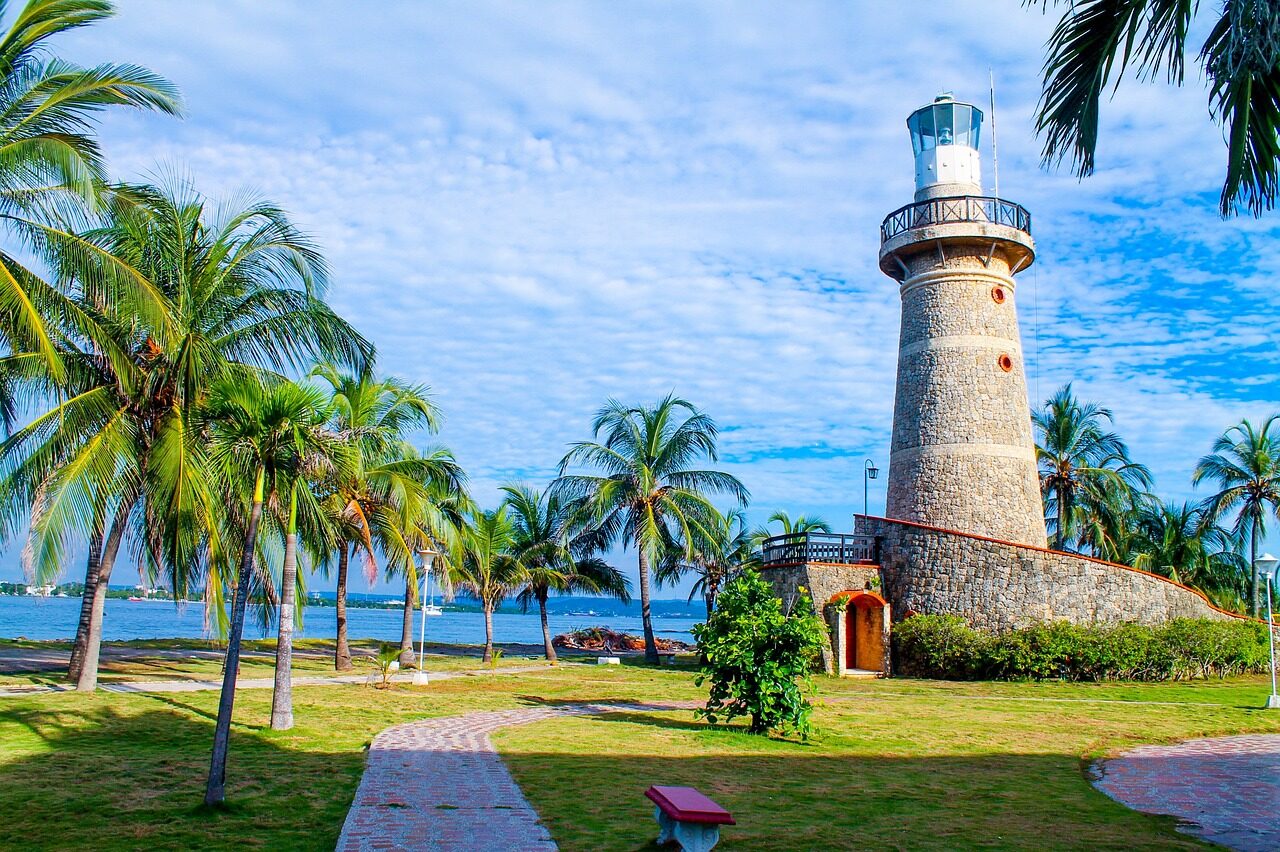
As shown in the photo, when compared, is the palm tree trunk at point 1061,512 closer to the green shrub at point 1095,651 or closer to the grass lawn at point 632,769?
the green shrub at point 1095,651

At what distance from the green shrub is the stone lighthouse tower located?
308cm

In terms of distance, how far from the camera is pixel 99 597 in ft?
49.3

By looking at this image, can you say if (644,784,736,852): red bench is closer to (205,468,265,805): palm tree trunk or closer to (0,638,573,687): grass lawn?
(205,468,265,805): palm tree trunk

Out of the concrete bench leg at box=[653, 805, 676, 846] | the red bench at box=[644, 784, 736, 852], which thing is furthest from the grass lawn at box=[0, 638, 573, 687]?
the red bench at box=[644, 784, 736, 852]

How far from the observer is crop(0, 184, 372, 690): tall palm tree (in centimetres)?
1220

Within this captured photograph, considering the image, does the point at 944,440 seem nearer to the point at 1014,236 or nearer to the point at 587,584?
the point at 1014,236

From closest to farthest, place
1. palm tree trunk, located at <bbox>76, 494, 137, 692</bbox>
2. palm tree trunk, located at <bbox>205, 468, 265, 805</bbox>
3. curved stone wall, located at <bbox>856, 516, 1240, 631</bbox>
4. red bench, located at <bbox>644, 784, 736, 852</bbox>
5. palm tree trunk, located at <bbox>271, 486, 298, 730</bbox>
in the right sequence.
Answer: red bench, located at <bbox>644, 784, 736, 852</bbox> → palm tree trunk, located at <bbox>205, 468, 265, 805</bbox> → palm tree trunk, located at <bbox>271, 486, 298, 730</bbox> → palm tree trunk, located at <bbox>76, 494, 137, 692</bbox> → curved stone wall, located at <bbox>856, 516, 1240, 631</bbox>

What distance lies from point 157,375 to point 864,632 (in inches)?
695

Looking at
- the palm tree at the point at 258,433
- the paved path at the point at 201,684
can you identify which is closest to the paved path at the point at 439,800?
the palm tree at the point at 258,433

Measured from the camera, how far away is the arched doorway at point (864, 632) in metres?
23.8

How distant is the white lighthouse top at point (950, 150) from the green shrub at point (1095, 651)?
37.8 feet

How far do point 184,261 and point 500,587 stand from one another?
18008 mm

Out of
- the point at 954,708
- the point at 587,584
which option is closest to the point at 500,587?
the point at 587,584

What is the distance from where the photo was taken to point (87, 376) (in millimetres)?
14367
